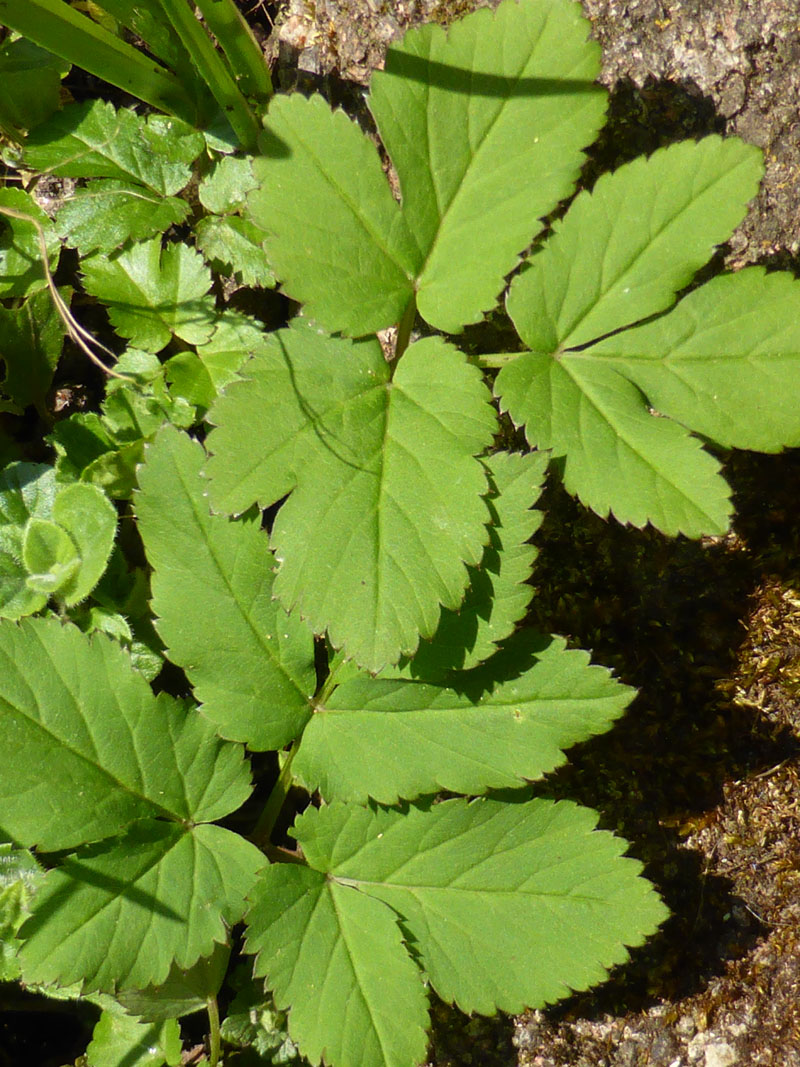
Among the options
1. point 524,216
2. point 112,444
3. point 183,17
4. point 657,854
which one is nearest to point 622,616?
point 657,854

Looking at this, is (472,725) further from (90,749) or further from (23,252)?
(23,252)

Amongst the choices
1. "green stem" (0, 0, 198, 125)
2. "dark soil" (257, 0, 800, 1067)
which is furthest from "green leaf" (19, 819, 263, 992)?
"green stem" (0, 0, 198, 125)

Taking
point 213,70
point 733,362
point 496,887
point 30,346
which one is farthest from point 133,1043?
point 213,70

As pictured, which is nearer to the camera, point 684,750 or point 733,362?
point 733,362

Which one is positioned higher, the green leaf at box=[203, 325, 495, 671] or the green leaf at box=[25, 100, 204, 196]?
the green leaf at box=[25, 100, 204, 196]

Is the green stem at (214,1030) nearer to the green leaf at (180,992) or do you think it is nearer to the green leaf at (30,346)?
the green leaf at (180,992)

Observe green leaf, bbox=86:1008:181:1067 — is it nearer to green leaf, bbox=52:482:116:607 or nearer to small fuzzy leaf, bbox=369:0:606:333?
green leaf, bbox=52:482:116:607

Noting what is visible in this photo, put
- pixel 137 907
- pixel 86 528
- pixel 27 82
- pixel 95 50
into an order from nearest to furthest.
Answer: pixel 137 907 < pixel 95 50 < pixel 86 528 < pixel 27 82
